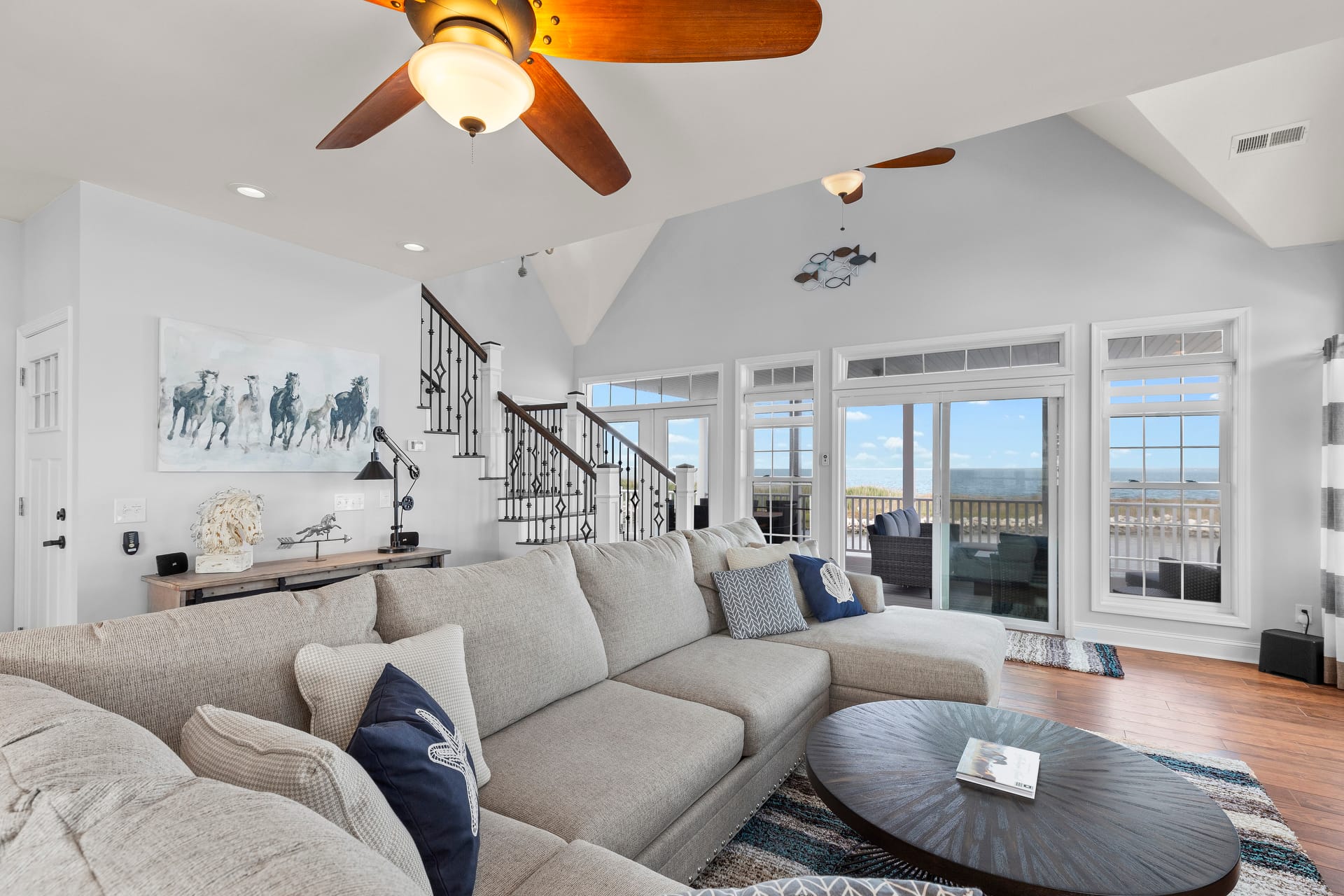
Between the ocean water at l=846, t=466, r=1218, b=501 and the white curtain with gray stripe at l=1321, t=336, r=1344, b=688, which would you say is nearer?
the white curtain with gray stripe at l=1321, t=336, r=1344, b=688

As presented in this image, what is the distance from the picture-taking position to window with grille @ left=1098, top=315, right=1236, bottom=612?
14.3ft

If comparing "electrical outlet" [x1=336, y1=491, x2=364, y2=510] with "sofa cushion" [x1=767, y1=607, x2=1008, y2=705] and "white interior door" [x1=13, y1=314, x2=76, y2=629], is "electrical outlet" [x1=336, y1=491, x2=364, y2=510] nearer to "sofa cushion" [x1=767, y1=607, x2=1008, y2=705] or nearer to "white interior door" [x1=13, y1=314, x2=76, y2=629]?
"white interior door" [x1=13, y1=314, x2=76, y2=629]

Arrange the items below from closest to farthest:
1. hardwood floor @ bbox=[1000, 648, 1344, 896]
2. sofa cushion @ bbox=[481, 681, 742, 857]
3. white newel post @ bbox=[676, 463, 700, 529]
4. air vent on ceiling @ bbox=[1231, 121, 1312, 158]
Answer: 1. sofa cushion @ bbox=[481, 681, 742, 857]
2. hardwood floor @ bbox=[1000, 648, 1344, 896]
3. air vent on ceiling @ bbox=[1231, 121, 1312, 158]
4. white newel post @ bbox=[676, 463, 700, 529]

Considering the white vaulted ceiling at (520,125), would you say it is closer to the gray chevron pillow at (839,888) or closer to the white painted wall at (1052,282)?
the gray chevron pillow at (839,888)

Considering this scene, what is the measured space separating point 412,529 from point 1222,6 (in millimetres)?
4944

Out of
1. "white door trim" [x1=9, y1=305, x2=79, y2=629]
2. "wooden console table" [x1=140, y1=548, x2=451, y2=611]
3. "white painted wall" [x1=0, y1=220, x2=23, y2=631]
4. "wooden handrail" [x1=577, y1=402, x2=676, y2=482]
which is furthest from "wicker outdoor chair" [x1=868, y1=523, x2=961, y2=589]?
"white painted wall" [x1=0, y1=220, x2=23, y2=631]

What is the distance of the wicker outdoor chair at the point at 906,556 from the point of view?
5.38 m

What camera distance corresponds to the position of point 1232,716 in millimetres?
3305

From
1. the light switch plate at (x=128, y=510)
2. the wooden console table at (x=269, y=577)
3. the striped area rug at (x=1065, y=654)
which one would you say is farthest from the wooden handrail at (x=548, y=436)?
the striped area rug at (x=1065, y=654)

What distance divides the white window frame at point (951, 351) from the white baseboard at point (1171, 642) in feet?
6.31

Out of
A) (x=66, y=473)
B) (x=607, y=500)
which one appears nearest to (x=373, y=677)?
(x=66, y=473)

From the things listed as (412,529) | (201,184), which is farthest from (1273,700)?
(201,184)

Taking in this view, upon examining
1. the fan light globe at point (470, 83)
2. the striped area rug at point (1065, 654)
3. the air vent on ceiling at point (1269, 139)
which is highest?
the air vent on ceiling at point (1269, 139)

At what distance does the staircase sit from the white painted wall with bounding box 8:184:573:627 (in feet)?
1.74
